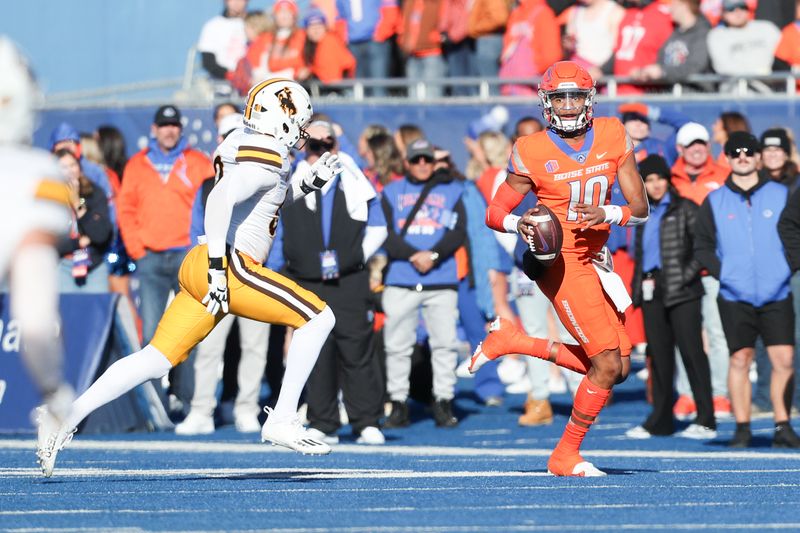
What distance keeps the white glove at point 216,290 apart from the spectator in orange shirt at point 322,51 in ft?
30.5

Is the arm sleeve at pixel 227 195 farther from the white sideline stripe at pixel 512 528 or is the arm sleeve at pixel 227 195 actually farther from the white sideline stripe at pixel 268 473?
the white sideline stripe at pixel 512 528

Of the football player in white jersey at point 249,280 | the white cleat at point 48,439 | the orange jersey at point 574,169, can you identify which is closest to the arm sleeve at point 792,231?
the orange jersey at point 574,169

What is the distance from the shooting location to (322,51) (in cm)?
1850

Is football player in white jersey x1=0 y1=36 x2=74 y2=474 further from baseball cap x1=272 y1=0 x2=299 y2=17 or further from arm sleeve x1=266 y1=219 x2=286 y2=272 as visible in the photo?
baseball cap x1=272 y1=0 x2=299 y2=17

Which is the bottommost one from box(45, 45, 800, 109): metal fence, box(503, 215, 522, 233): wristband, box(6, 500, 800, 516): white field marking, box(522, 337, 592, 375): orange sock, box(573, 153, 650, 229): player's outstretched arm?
box(6, 500, 800, 516): white field marking

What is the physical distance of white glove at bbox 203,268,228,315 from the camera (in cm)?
930

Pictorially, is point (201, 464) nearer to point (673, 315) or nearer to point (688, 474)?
point (688, 474)

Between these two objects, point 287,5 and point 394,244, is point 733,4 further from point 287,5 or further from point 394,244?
point 394,244

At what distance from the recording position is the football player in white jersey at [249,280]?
935cm

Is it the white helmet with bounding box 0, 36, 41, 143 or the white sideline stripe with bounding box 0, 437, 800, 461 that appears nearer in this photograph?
the white helmet with bounding box 0, 36, 41, 143

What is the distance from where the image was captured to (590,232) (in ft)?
32.1

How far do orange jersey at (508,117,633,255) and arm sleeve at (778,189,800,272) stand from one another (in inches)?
120

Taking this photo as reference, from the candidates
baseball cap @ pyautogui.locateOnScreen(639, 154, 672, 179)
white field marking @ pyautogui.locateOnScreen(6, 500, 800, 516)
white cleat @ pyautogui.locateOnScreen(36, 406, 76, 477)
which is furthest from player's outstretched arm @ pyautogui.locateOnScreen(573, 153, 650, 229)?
baseball cap @ pyautogui.locateOnScreen(639, 154, 672, 179)

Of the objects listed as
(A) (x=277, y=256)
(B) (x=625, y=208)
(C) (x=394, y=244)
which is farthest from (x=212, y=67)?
(B) (x=625, y=208)
